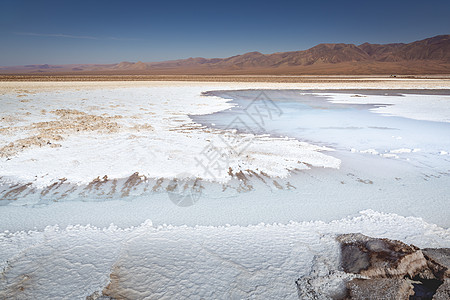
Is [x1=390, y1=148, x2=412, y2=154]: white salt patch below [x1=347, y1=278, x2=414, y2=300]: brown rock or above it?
above

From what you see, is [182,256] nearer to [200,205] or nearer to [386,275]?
[200,205]

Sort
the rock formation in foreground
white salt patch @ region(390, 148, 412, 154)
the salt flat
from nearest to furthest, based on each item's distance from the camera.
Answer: the rock formation in foreground, the salt flat, white salt patch @ region(390, 148, 412, 154)

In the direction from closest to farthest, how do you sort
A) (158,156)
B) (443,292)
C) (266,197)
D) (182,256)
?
(443,292), (182,256), (266,197), (158,156)

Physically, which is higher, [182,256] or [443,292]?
[443,292]

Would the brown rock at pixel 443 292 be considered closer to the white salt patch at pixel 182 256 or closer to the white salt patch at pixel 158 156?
the white salt patch at pixel 182 256

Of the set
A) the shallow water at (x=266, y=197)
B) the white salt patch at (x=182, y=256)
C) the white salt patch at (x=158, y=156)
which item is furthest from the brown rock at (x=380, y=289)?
the white salt patch at (x=158, y=156)

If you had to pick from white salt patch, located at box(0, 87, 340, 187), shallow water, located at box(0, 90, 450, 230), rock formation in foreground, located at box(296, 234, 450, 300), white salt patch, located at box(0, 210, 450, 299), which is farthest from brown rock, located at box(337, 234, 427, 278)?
white salt patch, located at box(0, 87, 340, 187)

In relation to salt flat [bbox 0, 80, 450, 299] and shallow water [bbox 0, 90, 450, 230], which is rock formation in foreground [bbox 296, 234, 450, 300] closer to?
salt flat [bbox 0, 80, 450, 299]

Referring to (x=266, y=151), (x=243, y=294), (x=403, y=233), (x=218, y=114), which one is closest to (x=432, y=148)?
(x=266, y=151)

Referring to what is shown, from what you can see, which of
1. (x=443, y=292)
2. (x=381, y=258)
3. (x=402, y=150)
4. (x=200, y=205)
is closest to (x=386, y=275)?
(x=381, y=258)

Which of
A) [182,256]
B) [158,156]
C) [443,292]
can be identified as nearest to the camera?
[443,292]

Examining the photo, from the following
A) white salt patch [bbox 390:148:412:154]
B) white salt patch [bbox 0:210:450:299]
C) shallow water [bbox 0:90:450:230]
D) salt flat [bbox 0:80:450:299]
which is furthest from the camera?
white salt patch [bbox 390:148:412:154]
